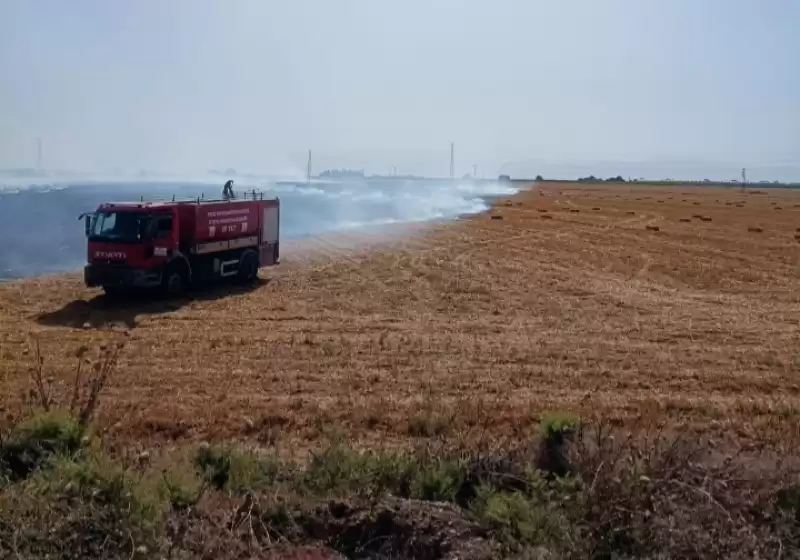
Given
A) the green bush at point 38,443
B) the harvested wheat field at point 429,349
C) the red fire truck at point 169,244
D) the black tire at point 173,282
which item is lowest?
the harvested wheat field at point 429,349

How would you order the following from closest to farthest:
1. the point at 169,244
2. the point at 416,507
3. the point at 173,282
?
1. the point at 416,507
2. the point at 169,244
3. the point at 173,282

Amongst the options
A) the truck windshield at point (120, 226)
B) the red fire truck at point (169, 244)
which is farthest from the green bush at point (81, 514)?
the truck windshield at point (120, 226)

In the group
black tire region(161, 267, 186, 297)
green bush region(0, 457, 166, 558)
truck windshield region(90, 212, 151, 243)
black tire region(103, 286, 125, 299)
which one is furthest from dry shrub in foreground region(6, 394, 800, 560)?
black tire region(103, 286, 125, 299)

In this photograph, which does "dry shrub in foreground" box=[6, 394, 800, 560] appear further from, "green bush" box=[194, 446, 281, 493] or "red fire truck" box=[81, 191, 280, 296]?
"red fire truck" box=[81, 191, 280, 296]

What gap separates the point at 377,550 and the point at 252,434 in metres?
4.95

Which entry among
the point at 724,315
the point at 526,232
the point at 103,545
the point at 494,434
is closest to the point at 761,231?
the point at 526,232

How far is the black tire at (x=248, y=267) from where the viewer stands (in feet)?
77.9

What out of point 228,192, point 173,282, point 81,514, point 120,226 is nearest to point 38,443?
point 81,514

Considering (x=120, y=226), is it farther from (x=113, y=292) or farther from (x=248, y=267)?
(x=248, y=267)

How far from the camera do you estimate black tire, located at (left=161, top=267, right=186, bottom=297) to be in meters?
20.4

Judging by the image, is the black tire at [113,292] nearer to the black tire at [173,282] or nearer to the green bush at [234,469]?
the black tire at [173,282]

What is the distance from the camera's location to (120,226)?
20.0m

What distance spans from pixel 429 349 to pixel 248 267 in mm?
9912

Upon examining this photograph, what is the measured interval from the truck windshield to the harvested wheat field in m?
1.59
